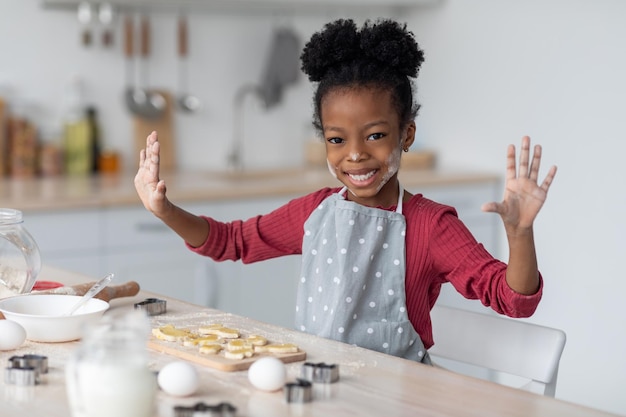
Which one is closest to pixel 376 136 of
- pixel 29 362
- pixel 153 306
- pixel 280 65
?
pixel 153 306

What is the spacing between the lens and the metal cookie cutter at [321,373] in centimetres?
125

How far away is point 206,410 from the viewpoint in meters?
1.08

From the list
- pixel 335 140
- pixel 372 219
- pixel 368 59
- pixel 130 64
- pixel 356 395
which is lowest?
pixel 356 395

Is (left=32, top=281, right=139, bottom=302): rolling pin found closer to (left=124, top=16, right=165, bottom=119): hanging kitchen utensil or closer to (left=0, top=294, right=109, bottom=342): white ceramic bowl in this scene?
(left=0, top=294, right=109, bottom=342): white ceramic bowl

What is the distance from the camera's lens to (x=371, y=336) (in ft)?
5.50

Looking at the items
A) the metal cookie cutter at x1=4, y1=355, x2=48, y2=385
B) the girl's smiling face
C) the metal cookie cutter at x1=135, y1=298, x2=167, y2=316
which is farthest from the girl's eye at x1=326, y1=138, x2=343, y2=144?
the metal cookie cutter at x1=4, y1=355, x2=48, y2=385

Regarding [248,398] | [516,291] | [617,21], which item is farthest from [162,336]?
[617,21]

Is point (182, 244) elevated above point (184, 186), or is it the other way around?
point (184, 186)

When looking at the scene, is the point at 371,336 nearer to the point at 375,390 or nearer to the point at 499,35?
the point at 375,390

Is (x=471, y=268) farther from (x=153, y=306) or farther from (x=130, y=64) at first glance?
(x=130, y=64)

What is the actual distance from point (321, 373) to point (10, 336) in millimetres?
453

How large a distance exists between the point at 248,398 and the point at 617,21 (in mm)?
2539

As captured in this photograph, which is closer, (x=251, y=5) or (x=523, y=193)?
(x=523, y=193)

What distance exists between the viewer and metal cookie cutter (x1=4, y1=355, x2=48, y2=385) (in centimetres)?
123
